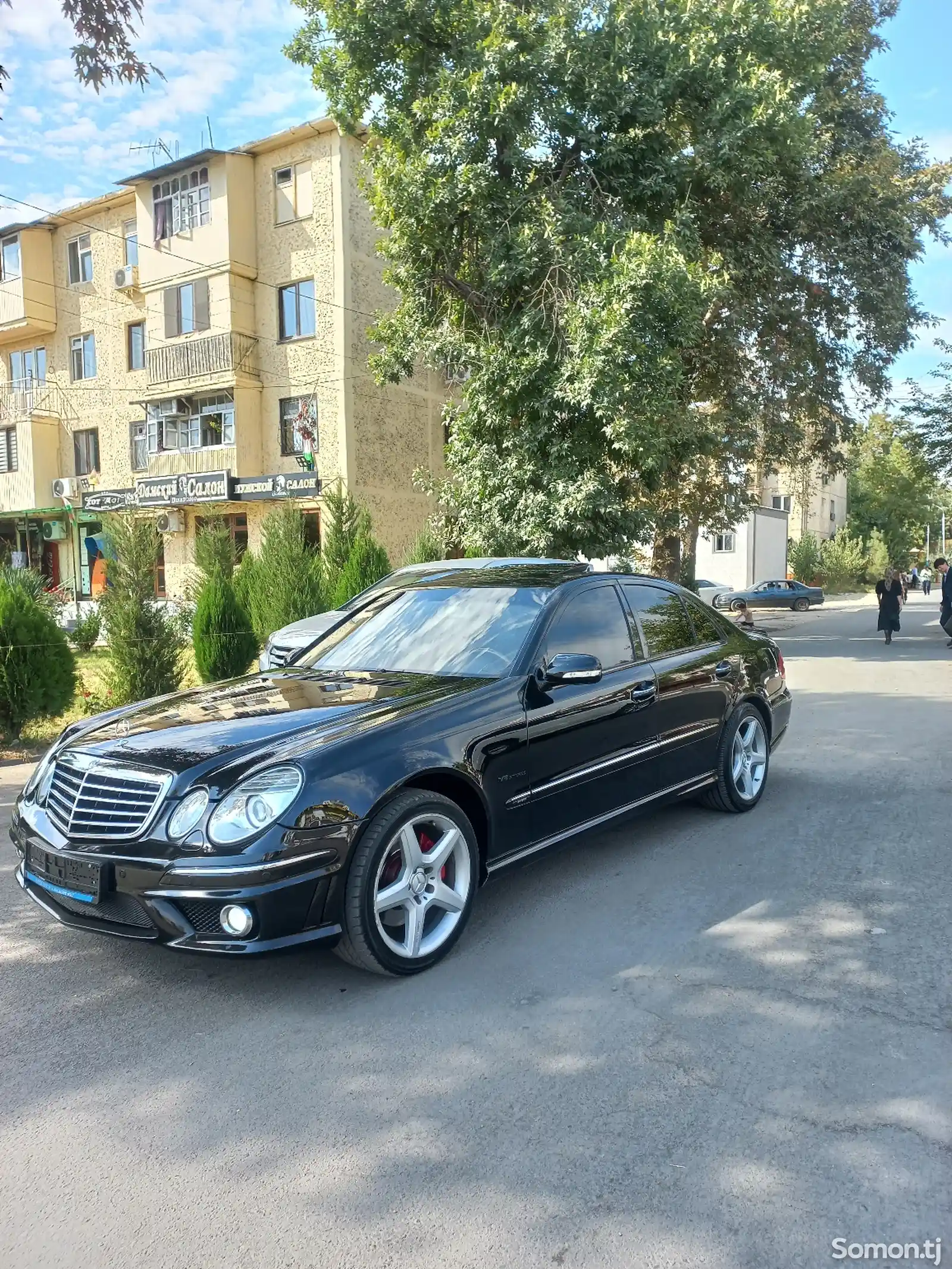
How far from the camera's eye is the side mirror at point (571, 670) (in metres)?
4.45

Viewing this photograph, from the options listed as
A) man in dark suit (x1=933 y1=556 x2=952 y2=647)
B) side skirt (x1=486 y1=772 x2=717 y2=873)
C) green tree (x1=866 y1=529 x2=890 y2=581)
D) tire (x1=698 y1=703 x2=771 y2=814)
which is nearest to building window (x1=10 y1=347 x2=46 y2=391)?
man in dark suit (x1=933 y1=556 x2=952 y2=647)

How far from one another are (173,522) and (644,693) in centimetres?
2508

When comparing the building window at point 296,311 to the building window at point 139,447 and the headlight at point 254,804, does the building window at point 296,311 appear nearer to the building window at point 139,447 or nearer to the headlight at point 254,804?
the building window at point 139,447

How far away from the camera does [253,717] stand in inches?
161

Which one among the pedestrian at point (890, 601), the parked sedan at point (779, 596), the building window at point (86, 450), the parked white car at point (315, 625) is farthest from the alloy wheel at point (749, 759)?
the parked sedan at point (779, 596)

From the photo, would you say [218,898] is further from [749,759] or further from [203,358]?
[203,358]

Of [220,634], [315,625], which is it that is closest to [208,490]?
[220,634]

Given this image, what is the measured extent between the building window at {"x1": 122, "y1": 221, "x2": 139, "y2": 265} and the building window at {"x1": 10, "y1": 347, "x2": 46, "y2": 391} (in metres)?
5.16

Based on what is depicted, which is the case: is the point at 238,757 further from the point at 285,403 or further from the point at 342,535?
the point at 285,403

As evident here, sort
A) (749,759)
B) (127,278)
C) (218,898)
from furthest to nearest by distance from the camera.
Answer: (127,278) → (749,759) → (218,898)

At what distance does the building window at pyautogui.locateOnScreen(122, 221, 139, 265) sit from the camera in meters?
28.8

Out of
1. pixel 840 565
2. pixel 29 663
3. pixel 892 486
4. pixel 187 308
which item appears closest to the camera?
pixel 29 663

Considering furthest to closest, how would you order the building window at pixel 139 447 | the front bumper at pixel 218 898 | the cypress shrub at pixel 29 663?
the building window at pixel 139 447 → the cypress shrub at pixel 29 663 → the front bumper at pixel 218 898

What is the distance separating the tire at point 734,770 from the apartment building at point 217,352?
1764 cm
